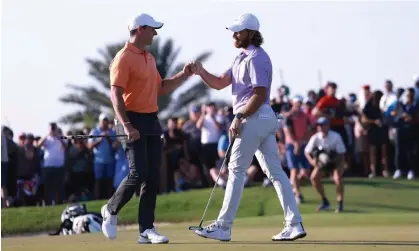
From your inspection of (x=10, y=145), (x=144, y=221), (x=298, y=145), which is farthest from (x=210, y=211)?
(x=144, y=221)

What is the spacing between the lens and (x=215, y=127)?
23.4 meters

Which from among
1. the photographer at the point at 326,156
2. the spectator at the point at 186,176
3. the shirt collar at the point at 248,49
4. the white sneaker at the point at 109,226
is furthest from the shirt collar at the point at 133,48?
the spectator at the point at 186,176

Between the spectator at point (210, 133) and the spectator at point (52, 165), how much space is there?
293cm

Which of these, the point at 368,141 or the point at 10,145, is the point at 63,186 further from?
the point at 368,141

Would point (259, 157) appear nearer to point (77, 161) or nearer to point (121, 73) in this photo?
point (121, 73)

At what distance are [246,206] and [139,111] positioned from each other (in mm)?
10239

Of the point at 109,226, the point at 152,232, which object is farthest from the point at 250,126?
the point at 109,226

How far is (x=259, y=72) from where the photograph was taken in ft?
34.6

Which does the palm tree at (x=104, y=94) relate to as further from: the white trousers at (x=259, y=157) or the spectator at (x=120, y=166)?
the white trousers at (x=259, y=157)

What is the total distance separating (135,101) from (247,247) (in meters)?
1.87

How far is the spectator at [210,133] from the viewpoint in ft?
76.6

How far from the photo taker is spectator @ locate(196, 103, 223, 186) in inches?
919

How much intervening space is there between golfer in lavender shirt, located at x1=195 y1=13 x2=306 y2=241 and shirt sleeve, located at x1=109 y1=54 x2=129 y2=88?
96cm

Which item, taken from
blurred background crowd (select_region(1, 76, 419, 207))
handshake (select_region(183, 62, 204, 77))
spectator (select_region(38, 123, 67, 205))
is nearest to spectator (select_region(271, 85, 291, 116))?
blurred background crowd (select_region(1, 76, 419, 207))
